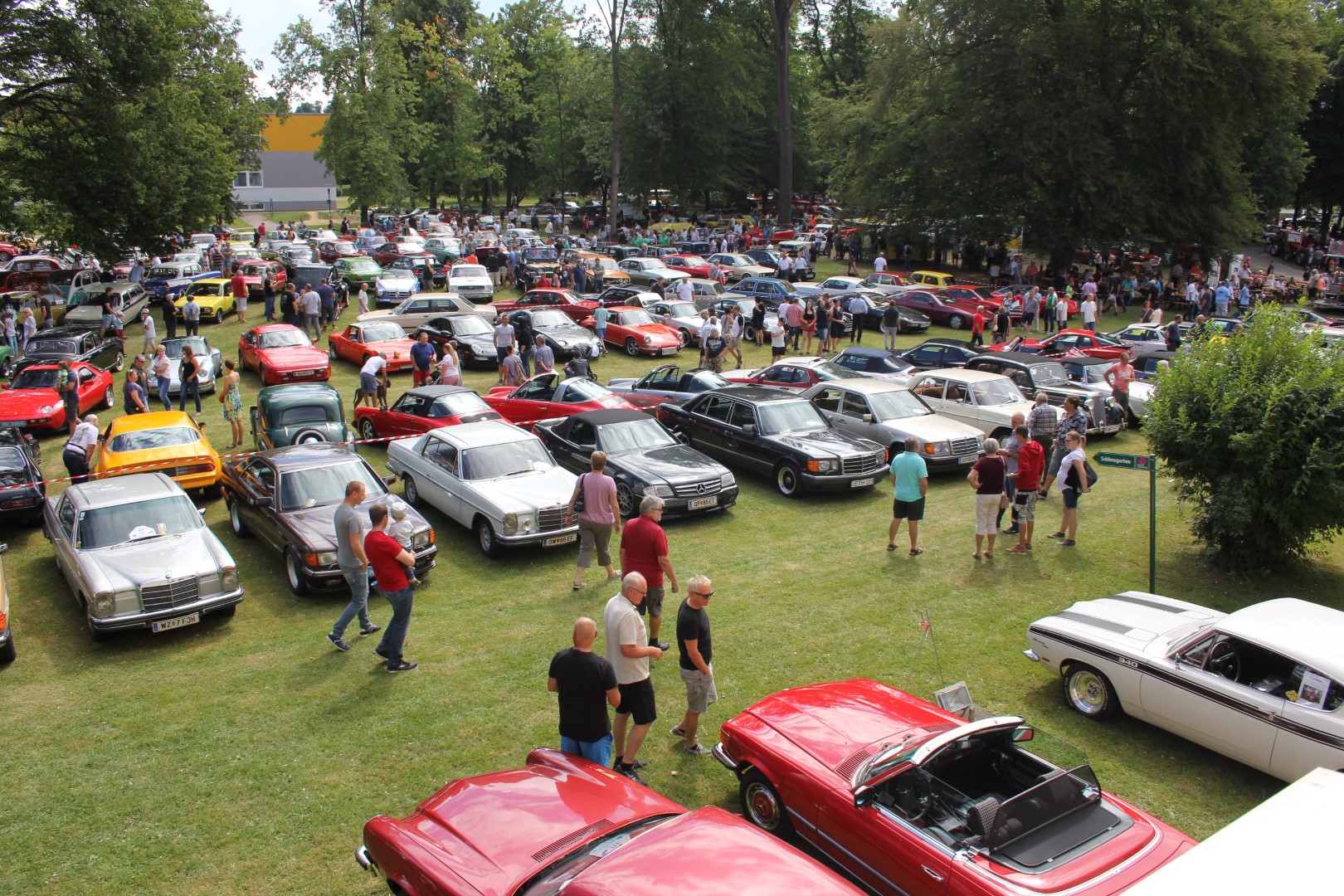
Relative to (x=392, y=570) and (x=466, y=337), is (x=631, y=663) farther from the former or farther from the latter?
(x=466, y=337)

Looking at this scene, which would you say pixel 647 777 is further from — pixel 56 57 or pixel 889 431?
pixel 56 57

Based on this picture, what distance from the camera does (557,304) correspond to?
97.6 feet

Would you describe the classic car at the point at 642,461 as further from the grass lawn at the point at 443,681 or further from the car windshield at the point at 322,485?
the car windshield at the point at 322,485

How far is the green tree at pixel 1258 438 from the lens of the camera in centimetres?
1064

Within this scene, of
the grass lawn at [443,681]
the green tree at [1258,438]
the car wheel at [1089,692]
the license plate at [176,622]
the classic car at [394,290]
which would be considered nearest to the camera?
the grass lawn at [443,681]

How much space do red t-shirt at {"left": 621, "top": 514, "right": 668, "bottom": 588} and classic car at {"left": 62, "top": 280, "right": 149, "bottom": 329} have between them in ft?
83.6

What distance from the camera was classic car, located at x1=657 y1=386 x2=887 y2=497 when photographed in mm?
14305

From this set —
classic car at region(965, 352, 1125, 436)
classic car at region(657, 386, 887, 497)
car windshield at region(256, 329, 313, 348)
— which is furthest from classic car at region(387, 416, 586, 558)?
car windshield at region(256, 329, 313, 348)

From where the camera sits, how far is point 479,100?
208 feet

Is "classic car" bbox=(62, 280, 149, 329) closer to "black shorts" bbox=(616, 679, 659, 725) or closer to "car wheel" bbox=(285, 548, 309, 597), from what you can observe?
"car wheel" bbox=(285, 548, 309, 597)

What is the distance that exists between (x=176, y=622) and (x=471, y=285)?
24136 millimetres

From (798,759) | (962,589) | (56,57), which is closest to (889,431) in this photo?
(962,589)

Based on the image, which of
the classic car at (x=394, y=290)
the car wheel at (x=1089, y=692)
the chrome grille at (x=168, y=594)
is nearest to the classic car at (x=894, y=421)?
the car wheel at (x=1089, y=692)

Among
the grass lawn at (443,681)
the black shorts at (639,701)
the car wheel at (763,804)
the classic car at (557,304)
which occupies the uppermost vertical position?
the classic car at (557,304)
